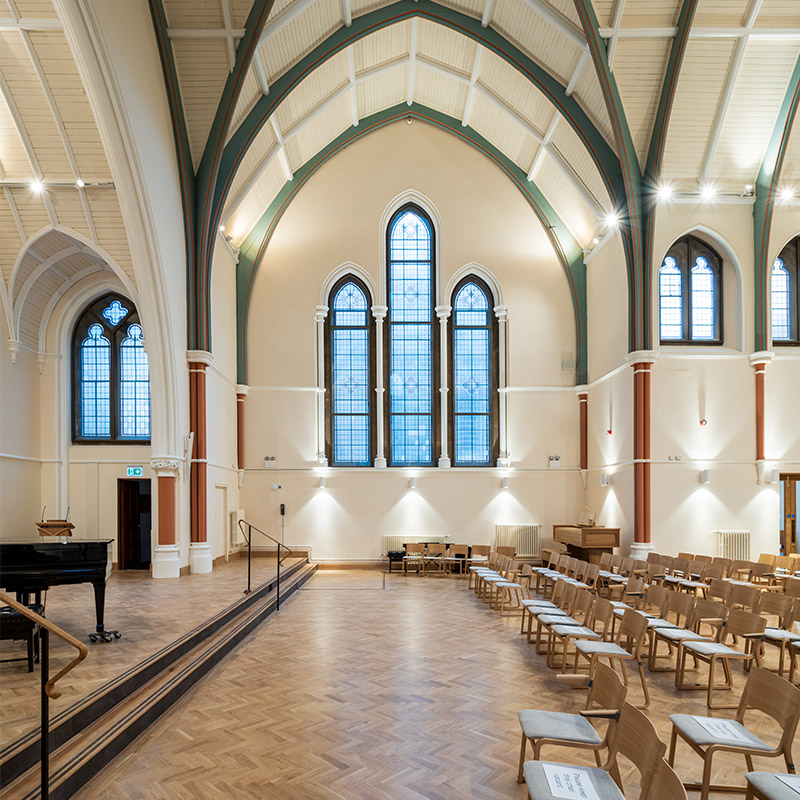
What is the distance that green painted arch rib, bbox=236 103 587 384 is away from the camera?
1788cm

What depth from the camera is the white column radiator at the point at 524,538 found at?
17672mm

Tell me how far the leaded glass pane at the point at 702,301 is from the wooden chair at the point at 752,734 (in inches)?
460

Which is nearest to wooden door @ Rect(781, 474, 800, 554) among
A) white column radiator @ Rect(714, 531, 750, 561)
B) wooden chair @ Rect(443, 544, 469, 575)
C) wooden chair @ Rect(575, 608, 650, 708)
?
white column radiator @ Rect(714, 531, 750, 561)

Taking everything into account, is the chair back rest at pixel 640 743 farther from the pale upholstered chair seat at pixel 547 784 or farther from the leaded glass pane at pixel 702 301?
the leaded glass pane at pixel 702 301

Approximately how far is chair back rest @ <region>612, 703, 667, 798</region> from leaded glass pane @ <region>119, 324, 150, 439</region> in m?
14.2

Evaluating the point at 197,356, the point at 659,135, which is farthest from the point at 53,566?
the point at 659,135

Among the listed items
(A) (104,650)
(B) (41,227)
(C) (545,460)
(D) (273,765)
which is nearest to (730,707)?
(D) (273,765)

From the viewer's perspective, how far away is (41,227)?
13156mm

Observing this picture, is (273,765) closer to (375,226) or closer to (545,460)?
(545,460)

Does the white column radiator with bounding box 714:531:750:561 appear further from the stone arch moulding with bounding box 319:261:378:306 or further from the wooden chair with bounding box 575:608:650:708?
the stone arch moulding with bounding box 319:261:378:306

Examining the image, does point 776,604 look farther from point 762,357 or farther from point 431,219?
point 431,219

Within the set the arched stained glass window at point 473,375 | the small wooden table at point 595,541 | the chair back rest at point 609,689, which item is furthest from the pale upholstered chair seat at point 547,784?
the arched stained glass window at point 473,375

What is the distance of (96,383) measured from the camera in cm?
1633

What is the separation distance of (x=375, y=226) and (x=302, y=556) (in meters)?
8.60
